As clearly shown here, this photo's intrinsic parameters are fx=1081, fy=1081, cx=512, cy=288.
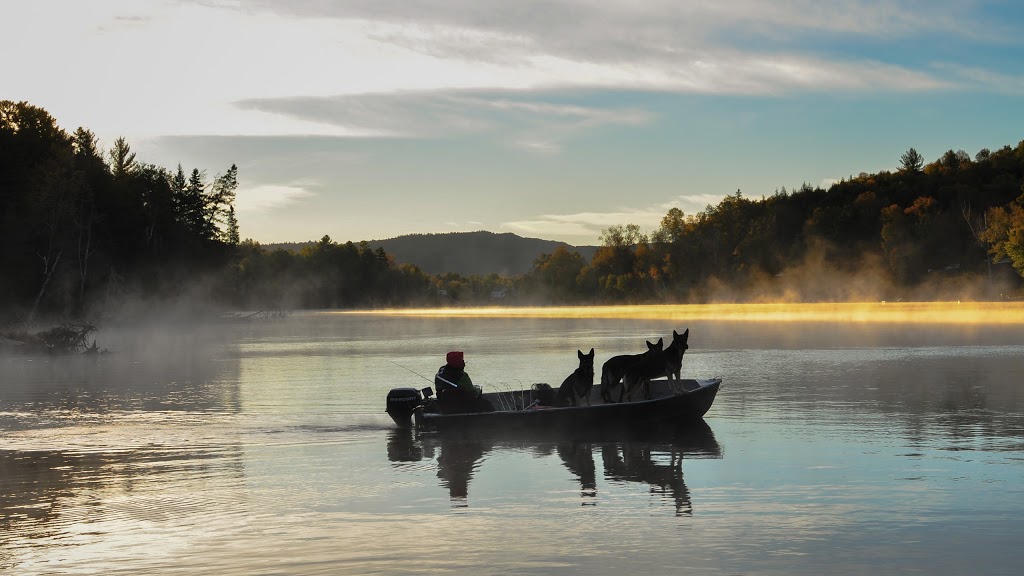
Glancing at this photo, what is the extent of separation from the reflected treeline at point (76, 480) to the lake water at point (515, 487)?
0.06m

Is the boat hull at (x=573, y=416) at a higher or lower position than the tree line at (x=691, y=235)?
lower

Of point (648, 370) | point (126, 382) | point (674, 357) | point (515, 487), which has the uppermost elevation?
point (674, 357)

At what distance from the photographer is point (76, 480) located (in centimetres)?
1628

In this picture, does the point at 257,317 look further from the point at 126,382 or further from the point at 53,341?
the point at 126,382

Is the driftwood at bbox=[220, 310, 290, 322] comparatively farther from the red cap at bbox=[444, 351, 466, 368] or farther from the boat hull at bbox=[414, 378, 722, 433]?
the boat hull at bbox=[414, 378, 722, 433]

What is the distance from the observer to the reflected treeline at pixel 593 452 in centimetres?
1531

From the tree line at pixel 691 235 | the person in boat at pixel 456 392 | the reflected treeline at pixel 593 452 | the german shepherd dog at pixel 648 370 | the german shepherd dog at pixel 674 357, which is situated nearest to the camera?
the reflected treeline at pixel 593 452

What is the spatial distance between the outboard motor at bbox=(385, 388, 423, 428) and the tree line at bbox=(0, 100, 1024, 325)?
2112 inches

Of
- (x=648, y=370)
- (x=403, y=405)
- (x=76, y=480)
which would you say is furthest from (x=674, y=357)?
(x=76, y=480)

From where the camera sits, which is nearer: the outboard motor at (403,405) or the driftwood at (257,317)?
the outboard motor at (403,405)

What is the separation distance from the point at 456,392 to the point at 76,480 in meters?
6.84

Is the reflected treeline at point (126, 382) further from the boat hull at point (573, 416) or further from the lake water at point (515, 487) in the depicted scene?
the boat hull at point (573, 416)

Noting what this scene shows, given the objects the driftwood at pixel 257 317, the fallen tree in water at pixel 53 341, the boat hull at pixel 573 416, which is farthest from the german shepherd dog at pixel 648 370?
the driftwood at pixel 257 317

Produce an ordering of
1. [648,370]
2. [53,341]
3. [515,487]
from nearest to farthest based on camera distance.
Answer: [515,487]
[648,370]
[53,341]
